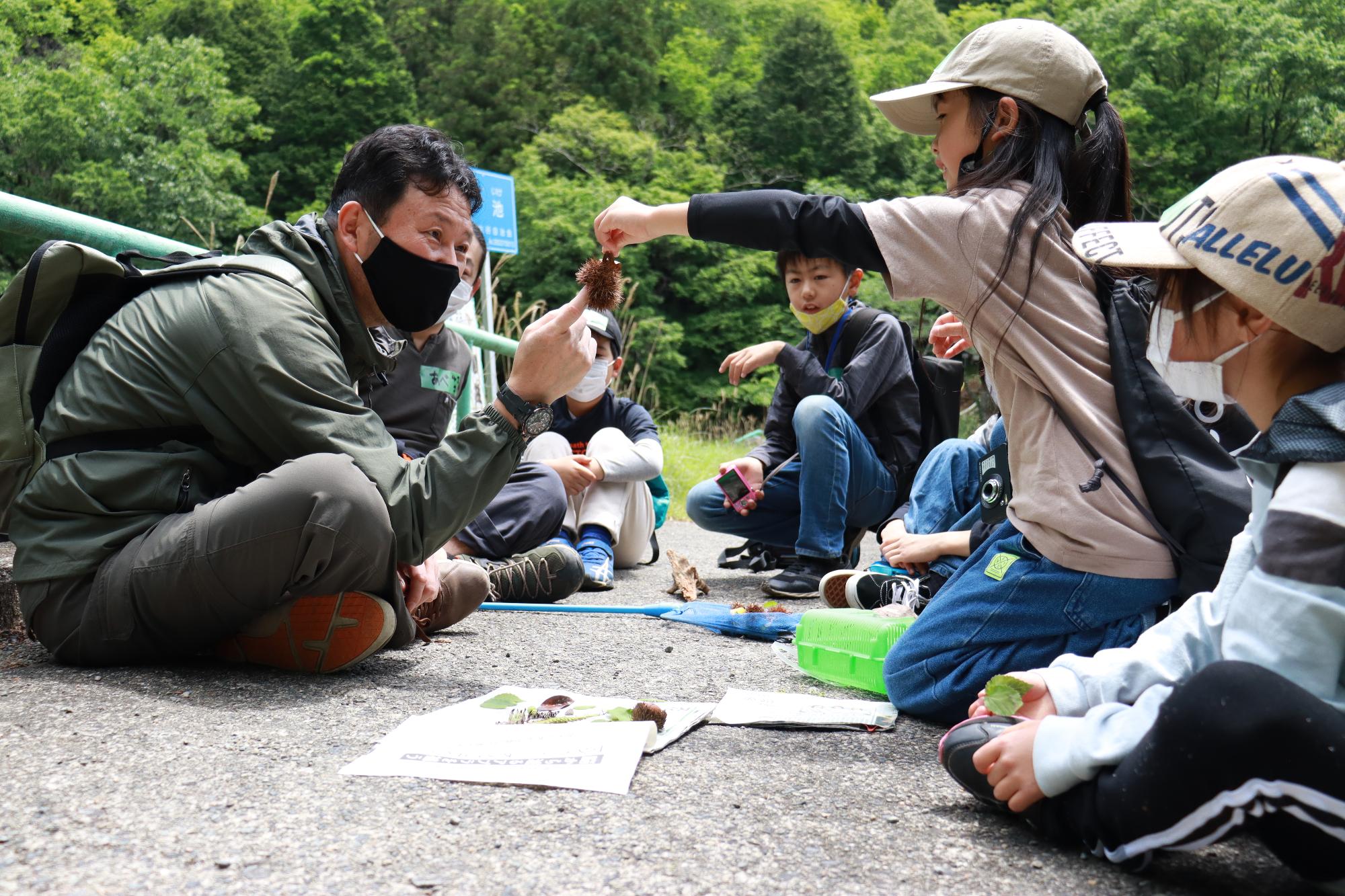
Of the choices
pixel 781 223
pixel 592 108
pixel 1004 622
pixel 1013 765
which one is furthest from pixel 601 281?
pixel 592 108

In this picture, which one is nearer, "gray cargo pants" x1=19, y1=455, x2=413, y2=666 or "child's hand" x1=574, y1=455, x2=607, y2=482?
"gray cargo pants" x1=19, y1=455, x2=413, y2=666

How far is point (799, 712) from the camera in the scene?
222 cm

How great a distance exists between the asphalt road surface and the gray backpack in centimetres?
49

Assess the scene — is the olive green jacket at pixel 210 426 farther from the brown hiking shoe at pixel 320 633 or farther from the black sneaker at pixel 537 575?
the black sneaker at pixel 537 575

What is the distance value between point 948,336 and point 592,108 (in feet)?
90.9

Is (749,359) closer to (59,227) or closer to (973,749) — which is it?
(59,227)

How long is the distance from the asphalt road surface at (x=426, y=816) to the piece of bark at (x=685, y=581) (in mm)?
1865

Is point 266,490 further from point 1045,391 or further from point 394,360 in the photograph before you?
point 1045,391

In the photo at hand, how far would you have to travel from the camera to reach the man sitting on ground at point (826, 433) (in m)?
4.36

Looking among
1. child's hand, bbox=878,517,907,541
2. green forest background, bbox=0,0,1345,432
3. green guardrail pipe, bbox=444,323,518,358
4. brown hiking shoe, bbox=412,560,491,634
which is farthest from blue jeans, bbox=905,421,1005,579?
green forest background, bbox=0,0,1345,432

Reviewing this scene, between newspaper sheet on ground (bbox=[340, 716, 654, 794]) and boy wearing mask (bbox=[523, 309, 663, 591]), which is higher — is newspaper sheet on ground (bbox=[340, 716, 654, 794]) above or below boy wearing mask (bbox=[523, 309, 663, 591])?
above

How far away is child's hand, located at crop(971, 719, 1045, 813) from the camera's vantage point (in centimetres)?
147

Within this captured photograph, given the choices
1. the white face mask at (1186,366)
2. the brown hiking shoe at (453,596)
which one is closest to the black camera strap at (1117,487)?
the white face mask at (1186,366)

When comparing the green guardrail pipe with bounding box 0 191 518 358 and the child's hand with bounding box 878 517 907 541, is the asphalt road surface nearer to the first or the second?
the child's hand with bounding box 878 517 907 541
